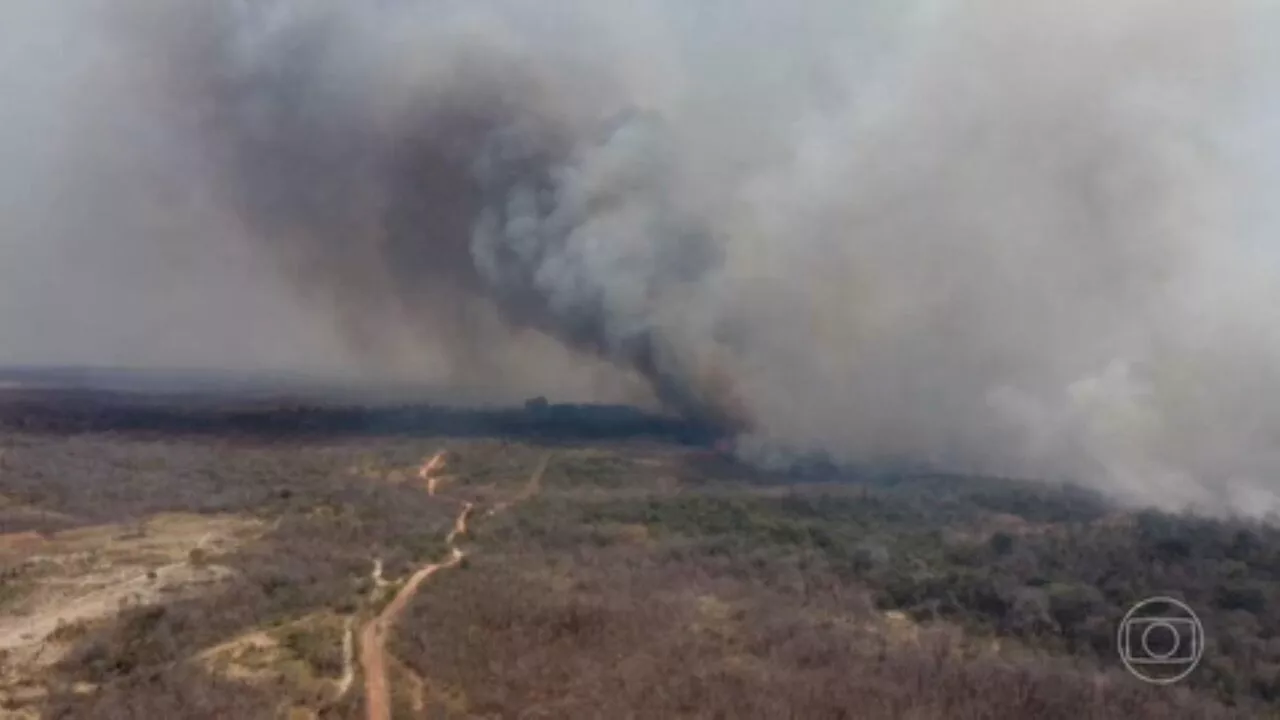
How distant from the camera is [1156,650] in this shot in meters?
17.6

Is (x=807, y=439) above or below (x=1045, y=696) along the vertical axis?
above

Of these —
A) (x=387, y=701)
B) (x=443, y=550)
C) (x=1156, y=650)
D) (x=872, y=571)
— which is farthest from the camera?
(x=443, y=550)

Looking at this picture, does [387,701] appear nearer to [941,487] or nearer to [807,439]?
[941,487]

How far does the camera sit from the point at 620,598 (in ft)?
71.4

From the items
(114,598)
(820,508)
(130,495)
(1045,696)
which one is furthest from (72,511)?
(1045,696)

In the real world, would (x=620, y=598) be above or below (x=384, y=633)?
above

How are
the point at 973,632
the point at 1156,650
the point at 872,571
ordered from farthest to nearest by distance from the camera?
the point at 872,571, the point at 973,632, the point at 1156,650

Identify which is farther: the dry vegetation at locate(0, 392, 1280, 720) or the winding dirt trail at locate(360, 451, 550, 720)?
the dry vegetation at locate(0, 392, 1280, 720)

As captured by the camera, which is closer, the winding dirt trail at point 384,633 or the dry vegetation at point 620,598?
the winding dirt trail at point 384,633

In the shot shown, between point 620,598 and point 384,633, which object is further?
point 620,598

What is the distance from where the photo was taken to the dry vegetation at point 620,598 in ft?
53.7

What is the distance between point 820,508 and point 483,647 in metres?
16.5

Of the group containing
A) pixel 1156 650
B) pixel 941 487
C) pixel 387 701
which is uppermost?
pixel 941 487

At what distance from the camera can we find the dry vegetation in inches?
645
